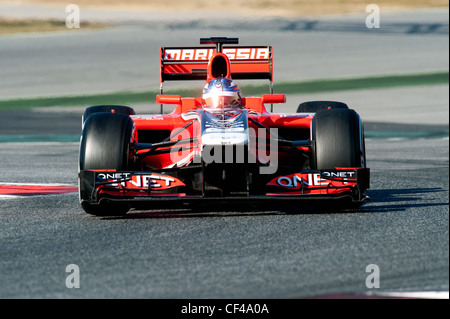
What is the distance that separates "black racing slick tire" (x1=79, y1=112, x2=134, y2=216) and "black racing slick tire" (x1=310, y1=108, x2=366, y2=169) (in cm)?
175

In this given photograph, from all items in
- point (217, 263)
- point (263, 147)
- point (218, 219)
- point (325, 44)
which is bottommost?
point (217, 263)

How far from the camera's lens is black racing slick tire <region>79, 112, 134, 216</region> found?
8.18m

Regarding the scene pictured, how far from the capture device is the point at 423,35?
3491 centimetres

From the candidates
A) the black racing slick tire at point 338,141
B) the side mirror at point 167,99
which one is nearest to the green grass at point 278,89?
the side mirror at point 167,99

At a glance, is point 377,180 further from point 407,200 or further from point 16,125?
point 16,125

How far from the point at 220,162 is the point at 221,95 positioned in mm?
1406

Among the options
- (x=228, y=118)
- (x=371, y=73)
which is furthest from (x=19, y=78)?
(x=228, y=118)

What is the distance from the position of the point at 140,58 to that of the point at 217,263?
2483 cm

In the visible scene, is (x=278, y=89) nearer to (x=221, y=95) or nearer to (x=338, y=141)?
(x=221, y=95)

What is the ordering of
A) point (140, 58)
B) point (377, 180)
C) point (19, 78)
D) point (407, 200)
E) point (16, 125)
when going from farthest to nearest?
point (140, 58) < point (19, 78) < point (16, 125) < point (377, 180) < point (407, 200)

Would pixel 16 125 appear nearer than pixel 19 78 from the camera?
A: Yes

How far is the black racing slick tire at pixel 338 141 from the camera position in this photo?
839 centimetres

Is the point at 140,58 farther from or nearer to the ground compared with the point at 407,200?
farther from the ground

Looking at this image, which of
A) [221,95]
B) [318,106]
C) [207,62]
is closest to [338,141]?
[221,95]
